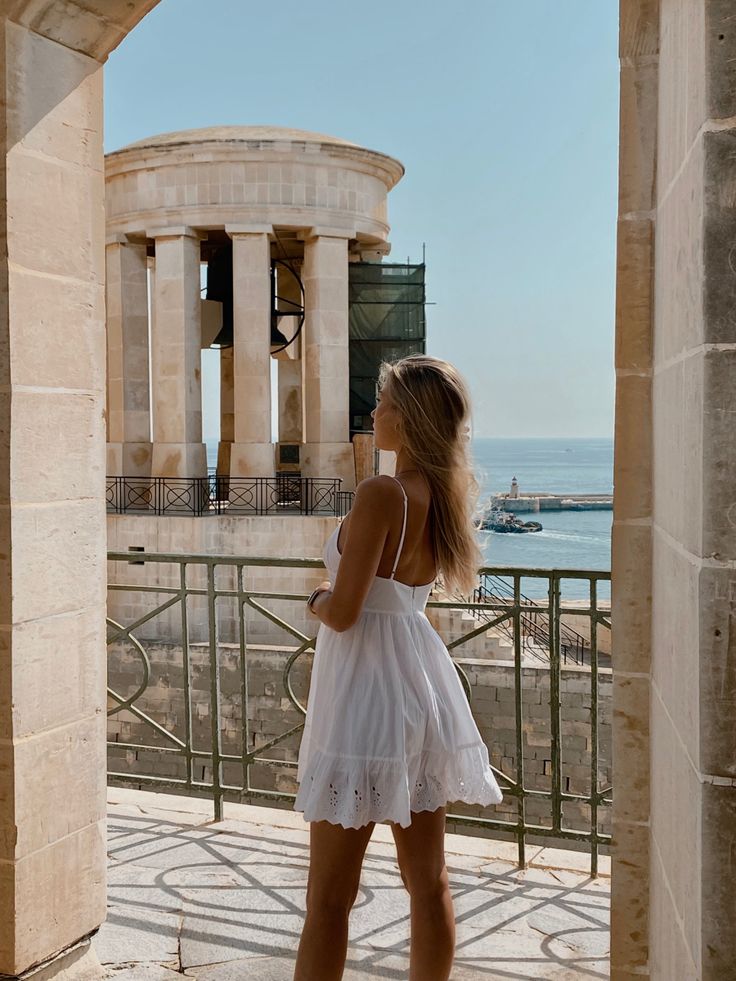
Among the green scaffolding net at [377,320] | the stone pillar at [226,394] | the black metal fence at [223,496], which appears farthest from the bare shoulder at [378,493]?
the stone pillar at [226,394]

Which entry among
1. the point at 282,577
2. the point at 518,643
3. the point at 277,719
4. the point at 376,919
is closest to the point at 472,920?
the point at 376,919

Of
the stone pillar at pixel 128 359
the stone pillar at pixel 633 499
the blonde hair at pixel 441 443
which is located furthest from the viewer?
the stone pillar at pixel 128 359

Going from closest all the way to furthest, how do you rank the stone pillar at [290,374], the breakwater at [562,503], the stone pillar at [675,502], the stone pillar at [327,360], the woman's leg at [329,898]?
the stone pillar at [675,502], the woman's leg at [329,898], the stone pillar at [327,360], the stone pillar at [290,374], the breakwater at [562,503]

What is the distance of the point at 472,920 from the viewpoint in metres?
3.45

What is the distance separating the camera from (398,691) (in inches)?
94.1

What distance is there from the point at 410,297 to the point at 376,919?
809 inches

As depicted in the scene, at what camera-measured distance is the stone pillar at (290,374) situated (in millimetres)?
24875

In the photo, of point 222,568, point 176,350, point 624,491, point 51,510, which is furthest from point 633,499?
point 176,350

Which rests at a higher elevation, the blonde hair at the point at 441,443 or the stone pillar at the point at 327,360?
the stone pillar at the point at 327,360

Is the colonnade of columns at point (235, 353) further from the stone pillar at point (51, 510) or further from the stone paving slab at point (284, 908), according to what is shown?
the stone pillar at point (51, 510)

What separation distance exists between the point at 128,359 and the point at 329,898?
20.3 metres

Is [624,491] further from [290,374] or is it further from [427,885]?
[290,374]

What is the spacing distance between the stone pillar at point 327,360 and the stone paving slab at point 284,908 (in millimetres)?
16916

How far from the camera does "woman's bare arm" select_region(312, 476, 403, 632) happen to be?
232 centimetres
